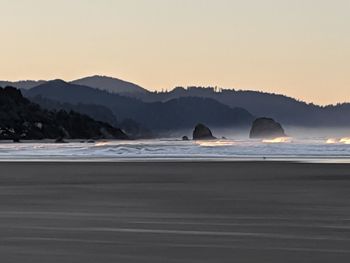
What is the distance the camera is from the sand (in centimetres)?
1178

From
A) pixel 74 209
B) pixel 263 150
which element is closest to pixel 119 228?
pixel 74 209

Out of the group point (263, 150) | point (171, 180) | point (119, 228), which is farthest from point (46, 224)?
point (263, 150)

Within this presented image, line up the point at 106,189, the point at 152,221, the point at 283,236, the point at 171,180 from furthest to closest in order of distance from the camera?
1. the point at 171,180
2. the point at 106,189
3. the point at 152,221
4. the point at 283,236

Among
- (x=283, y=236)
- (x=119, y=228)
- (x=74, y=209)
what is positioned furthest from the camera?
(x=74, y=209)

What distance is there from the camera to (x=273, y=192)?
2455cm

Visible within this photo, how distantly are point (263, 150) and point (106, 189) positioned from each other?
46.1 m

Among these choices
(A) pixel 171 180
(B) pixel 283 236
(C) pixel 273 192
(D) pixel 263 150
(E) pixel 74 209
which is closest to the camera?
(B) pixel 283 236

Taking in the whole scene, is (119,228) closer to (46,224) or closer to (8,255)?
(46,224)

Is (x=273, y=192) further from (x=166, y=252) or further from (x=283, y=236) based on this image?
(x=166, y=252)

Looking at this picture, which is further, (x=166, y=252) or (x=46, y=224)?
(x=46, y=224)

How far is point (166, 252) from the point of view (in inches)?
468

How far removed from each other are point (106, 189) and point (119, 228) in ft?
38.2

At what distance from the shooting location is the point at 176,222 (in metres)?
16.0

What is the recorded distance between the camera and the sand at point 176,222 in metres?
11.8
